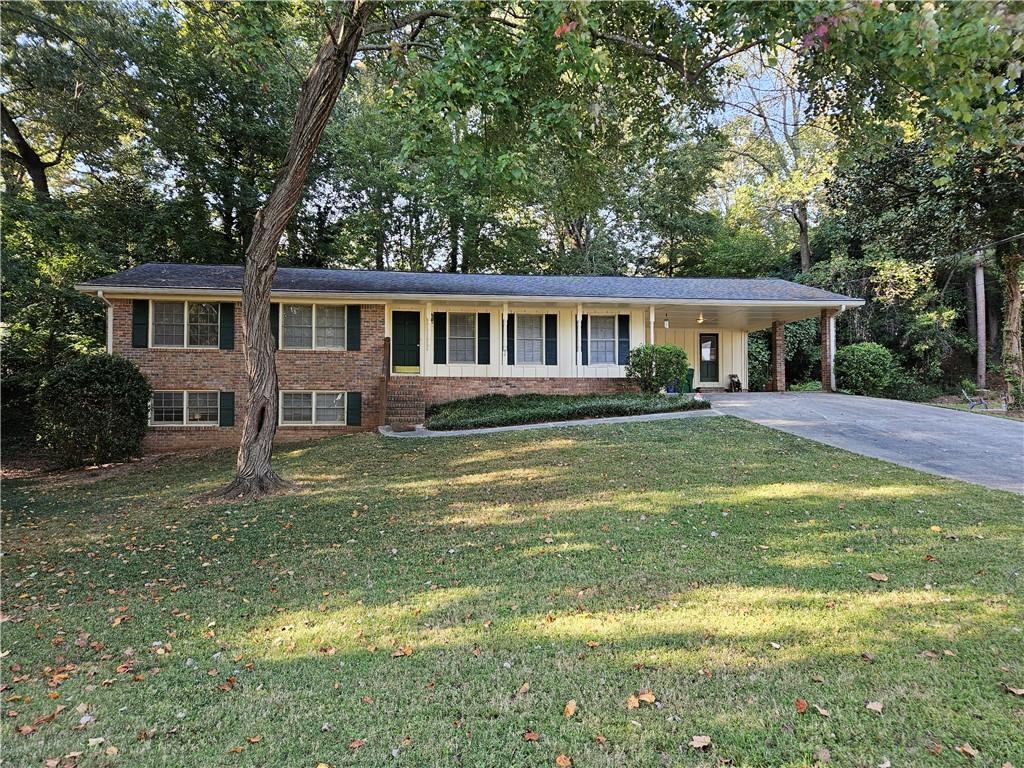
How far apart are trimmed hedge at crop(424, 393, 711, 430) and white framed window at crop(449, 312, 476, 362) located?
1.53 meters

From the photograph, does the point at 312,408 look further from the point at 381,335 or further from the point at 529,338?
the point at 529,338

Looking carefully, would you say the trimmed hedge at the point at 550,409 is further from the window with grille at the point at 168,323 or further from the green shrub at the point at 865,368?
the green shrub at the point at 865,368

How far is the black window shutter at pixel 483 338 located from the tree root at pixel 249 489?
24.6 ft

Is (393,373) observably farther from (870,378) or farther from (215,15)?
(870,378)

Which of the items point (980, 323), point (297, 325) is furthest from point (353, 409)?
point (980, 323)

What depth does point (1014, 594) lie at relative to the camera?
349 cm

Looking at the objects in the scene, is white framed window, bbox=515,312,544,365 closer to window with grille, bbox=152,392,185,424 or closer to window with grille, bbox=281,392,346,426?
window with grille, bbox=281,392,346,426

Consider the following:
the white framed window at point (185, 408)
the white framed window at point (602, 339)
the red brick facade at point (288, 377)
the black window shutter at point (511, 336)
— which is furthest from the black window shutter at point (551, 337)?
the white framed window at point (185, 408)

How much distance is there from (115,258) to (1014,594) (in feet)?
65.7

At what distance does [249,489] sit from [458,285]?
8.80 m

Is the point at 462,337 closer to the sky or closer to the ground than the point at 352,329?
closer to the ground

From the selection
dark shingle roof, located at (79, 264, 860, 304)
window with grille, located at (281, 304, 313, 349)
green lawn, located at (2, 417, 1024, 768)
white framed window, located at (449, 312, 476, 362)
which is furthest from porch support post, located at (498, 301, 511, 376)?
green lawn, located at (2, 417, 1024, 768)

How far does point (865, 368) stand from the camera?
1545cm

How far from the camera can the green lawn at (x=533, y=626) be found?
232cm
